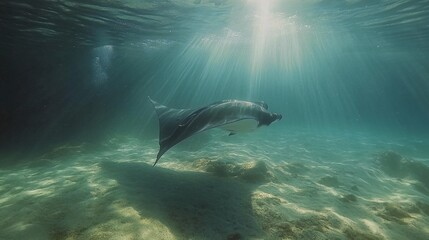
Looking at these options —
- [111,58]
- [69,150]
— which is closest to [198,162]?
[69,150]

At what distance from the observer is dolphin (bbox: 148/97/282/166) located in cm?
584

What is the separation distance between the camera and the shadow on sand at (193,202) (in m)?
4.72

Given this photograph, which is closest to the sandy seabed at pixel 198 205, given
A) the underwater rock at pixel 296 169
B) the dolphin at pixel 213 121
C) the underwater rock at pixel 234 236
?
the underwater rock at pixel 234 236

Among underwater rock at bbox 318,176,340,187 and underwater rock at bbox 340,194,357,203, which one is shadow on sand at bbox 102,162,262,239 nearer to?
underwater rock at bbox 340,194,357,203

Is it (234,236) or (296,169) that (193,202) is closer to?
(234,236)

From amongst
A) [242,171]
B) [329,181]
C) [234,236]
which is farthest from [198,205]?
[329,181]

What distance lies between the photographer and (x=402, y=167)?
13766 millimetres

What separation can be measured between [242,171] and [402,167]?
10377 millimetres

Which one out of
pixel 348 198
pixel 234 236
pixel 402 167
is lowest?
pixel 402 167

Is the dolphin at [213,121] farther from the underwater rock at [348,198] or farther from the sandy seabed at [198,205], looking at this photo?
the underwater rock at [348,198]

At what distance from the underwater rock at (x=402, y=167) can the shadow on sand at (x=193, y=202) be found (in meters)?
9.37

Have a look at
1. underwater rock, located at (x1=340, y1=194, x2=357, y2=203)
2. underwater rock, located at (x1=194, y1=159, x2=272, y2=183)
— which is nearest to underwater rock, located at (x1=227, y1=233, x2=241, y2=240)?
underwater rock, located at (x1=194, y1=159, x2=272, y2=183)

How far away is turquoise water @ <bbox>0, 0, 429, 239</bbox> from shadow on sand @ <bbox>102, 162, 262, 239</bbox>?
1.3 inches

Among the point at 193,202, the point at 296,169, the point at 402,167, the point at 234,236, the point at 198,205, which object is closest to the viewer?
the point at 234,236
